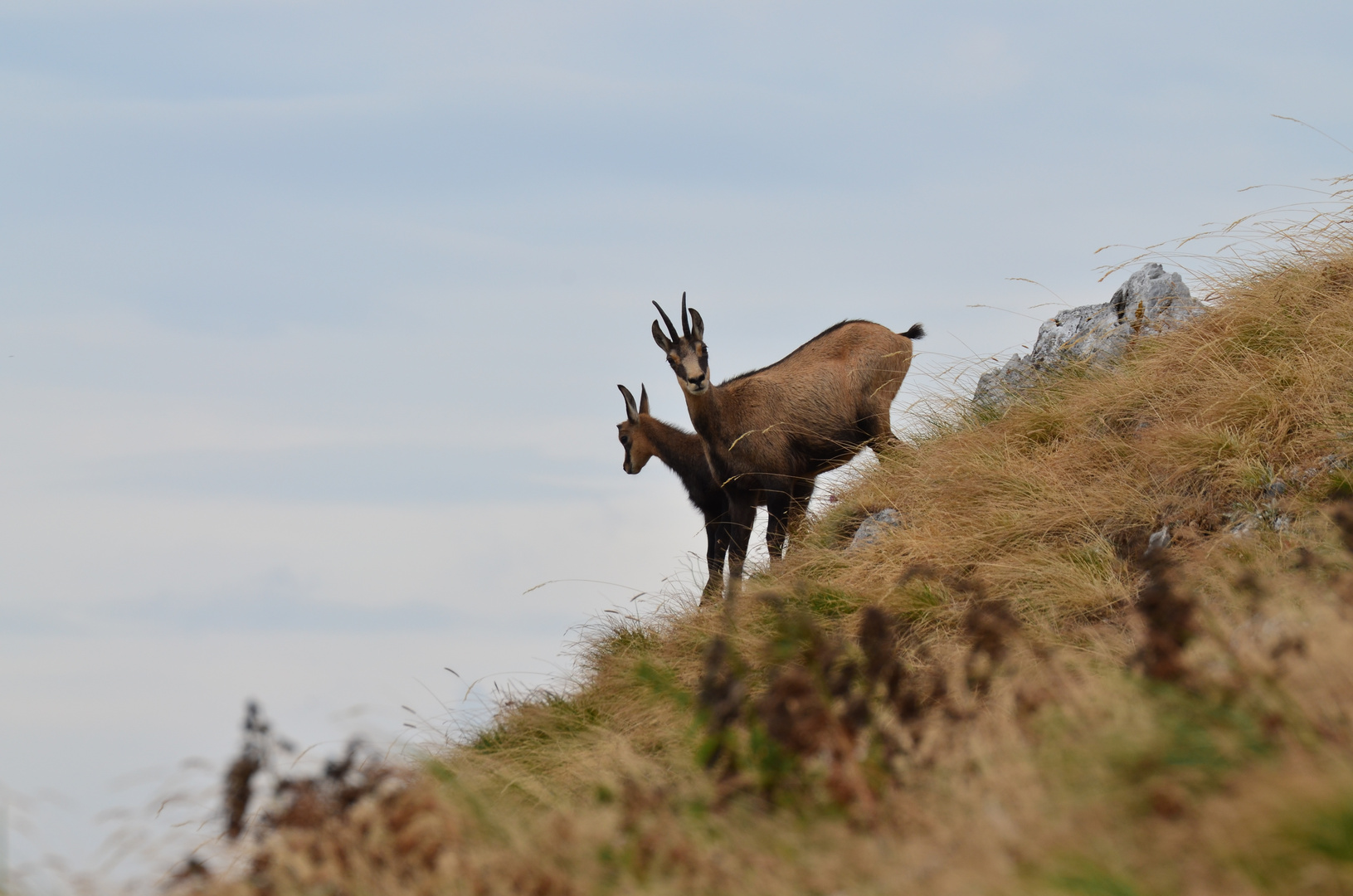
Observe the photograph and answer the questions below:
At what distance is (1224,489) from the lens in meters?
7.29

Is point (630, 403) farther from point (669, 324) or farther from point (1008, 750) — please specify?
point (1008, 750)

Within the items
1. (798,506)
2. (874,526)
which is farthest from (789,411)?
(874,526)

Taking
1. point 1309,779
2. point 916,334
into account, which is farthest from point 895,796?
point 916,334

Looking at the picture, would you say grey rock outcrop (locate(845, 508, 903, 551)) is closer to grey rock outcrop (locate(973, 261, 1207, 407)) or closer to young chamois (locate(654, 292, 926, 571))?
young chamois (locate(654, 292, 926, 571))

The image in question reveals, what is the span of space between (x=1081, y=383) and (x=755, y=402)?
281 cm

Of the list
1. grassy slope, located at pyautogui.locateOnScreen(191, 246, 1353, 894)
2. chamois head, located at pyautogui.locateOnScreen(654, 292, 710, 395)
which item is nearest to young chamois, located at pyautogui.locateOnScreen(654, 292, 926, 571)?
chamois head, located at pyautogui.locateOnScreen(654, 292, 710, 395)

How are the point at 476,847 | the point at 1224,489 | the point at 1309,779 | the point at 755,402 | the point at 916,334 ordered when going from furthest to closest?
1. the point at 916,334
2. the point at 755,402
3. the point at 1224,489
4. the point at 476,847
5. the point at 1309,779

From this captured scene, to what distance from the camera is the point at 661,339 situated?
10375mm

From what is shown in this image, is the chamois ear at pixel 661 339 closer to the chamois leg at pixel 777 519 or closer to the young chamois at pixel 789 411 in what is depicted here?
the young chamois at pixel 789 411

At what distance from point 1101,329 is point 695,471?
399cm

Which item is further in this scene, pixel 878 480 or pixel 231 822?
pixel 878 480

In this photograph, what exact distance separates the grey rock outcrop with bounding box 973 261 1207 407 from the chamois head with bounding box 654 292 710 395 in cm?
277

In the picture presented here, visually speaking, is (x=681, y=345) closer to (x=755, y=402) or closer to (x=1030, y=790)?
(x=755, y=402)

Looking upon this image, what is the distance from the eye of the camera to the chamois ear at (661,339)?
408 inches
